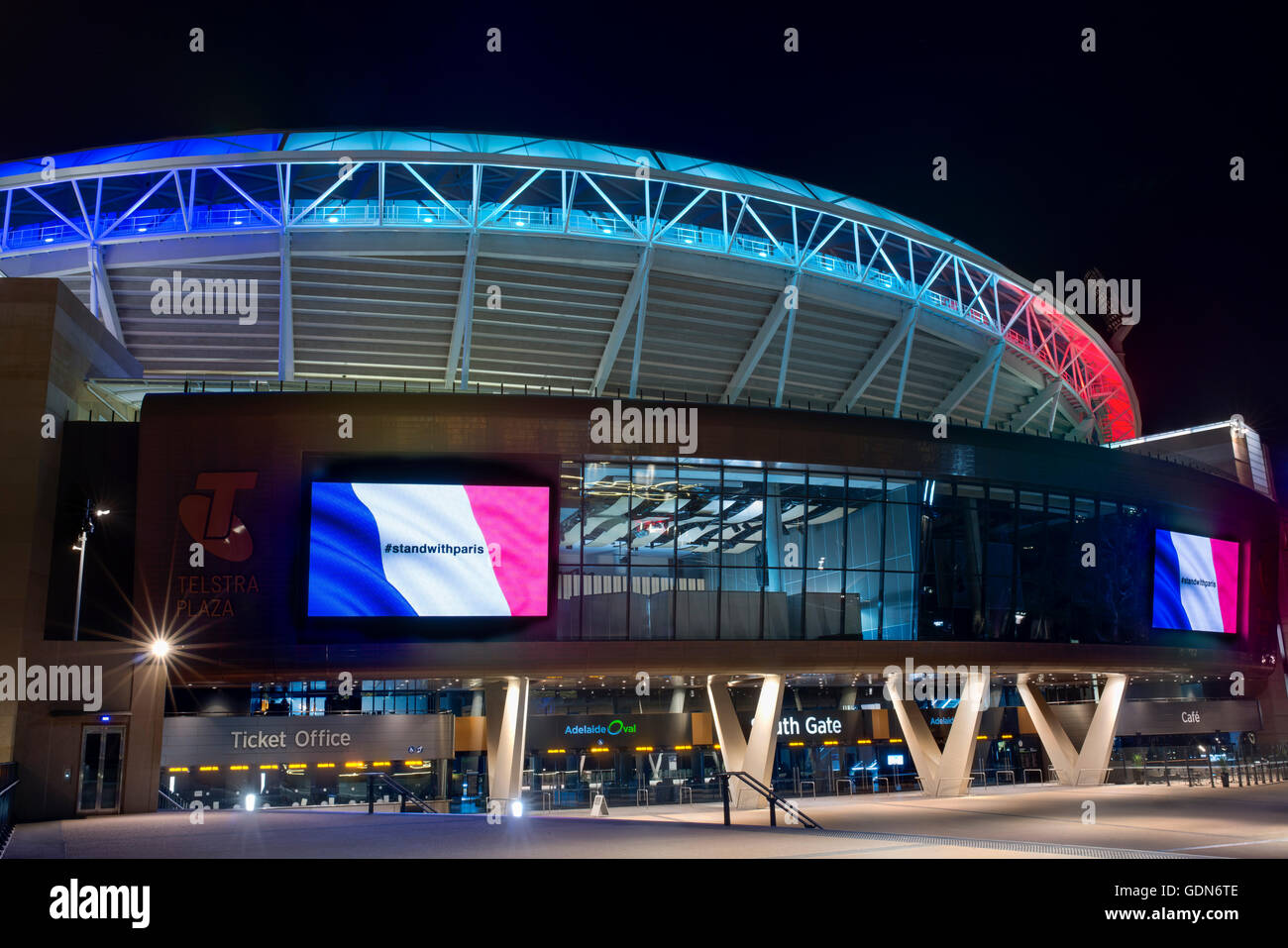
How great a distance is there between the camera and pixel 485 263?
1577 inches

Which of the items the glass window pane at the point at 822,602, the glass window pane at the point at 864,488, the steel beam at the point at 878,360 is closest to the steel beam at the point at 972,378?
the steel beam at the point at 878,360

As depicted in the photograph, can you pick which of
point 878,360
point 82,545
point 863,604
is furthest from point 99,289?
point 878,360

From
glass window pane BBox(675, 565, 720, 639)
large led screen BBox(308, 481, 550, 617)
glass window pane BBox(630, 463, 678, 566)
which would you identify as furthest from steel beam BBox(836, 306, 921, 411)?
large led screen BBox(308, 481, 550, 617)

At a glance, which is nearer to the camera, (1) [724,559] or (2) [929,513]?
(1) [724,559]

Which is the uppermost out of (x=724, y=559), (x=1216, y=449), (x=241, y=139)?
(x=241, y=139)

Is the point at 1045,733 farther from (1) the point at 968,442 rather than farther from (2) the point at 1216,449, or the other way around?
(2) the point at 1216,449

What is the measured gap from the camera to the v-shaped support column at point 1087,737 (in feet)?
123

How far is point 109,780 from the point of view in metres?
A: 23.9

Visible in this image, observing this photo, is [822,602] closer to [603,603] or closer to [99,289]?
[603,603]

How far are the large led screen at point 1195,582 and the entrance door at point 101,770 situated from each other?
106ft

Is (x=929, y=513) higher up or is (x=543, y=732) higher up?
(x=929, y=513)

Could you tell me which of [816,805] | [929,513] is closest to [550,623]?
[816,805]

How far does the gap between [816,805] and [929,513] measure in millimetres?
9296
